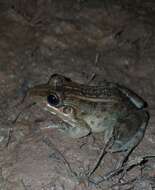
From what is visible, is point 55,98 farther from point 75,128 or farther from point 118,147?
point 118,147

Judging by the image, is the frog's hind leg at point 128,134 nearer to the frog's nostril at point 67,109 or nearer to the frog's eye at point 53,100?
the frog's nostril at point 67,109

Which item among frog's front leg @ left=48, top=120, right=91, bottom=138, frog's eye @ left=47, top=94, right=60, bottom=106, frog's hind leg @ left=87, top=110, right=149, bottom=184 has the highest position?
frog's eye @ left=47, top=94, right=60, bottom=106

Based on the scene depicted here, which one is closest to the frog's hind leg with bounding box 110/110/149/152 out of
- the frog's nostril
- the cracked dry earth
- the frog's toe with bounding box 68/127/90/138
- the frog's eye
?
the cracked dry earth

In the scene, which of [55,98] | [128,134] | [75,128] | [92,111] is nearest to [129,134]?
[128,134]

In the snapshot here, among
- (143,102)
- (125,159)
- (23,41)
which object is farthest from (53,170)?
(23,41)

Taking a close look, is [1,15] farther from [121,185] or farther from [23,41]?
[121,185]

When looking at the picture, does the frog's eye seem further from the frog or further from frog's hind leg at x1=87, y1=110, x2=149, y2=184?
frog's hind leg at x1=87, y1=110, x2=149, y2=184

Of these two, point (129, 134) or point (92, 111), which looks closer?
point (129, 134)
